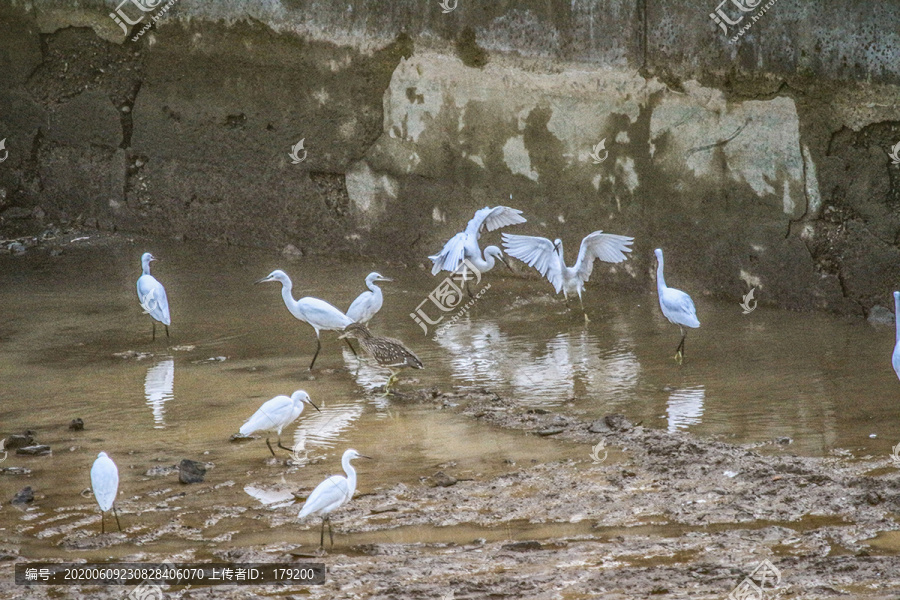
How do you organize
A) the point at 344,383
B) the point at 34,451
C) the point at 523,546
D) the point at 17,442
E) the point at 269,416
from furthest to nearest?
the point at 344,383 → the point at 17,442 → the point at 34,451 → the point at 269,416 → the point at 523,546

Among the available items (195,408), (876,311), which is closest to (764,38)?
(876,311)

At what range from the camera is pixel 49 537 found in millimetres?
5113

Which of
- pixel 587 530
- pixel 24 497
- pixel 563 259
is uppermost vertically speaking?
pixel 563 259

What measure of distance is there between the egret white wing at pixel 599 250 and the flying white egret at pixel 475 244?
78 centimetres

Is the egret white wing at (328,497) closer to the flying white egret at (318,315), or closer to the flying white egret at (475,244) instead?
the flying white egret at (318,315)

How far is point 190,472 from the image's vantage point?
18.7 feet

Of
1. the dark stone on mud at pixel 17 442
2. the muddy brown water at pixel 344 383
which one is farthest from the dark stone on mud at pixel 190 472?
the dark stone on mud at pixel 17 442

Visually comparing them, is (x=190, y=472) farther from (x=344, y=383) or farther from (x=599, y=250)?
(x=599, y=250)

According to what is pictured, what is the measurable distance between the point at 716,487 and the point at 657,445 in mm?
632

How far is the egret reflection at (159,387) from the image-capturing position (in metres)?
6.82

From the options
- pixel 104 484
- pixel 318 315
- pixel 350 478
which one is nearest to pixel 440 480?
pixel 350 478

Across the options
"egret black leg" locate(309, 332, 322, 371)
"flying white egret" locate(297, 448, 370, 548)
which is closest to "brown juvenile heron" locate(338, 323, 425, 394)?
"egret black leg" locate(309, 332, 322, 371)

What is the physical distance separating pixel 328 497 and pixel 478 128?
5279mm

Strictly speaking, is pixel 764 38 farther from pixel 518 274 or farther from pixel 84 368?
pixel 84 368
